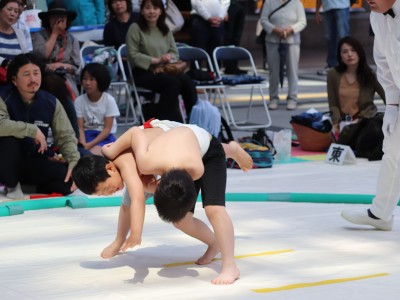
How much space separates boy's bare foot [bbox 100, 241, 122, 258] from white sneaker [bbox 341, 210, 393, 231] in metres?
1.24

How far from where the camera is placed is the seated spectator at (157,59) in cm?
809

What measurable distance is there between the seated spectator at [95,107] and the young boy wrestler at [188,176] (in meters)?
2.93

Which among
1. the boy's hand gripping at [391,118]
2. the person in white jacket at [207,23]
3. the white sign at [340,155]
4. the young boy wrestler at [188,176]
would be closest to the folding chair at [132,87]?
the white sign at [340,155]

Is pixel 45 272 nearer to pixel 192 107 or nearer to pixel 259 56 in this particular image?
pixel 192 107

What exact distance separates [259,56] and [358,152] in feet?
26.8

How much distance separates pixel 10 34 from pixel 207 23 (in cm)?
323

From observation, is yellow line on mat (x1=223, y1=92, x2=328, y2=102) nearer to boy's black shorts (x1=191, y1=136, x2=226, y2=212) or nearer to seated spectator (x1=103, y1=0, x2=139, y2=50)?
seated spectator (x1=103, y1=0, x2=139, y2=50)

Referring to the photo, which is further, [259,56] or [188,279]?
[259,56]

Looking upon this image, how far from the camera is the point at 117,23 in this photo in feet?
28.8

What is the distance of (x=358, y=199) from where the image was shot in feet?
19.0

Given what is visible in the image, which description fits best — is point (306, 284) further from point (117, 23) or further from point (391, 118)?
point (117, 23)

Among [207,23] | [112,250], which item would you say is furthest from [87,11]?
[112,250]

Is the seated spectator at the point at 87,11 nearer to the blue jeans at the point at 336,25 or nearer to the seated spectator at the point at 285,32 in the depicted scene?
the seated spectator at the point at 285,32

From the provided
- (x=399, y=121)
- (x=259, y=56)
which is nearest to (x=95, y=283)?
(x=399, y=121)
